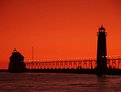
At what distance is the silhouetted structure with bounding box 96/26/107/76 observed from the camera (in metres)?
132

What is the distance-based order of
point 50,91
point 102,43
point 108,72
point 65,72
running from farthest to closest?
1. point 65,72
2. point 108,72
3. point 102,43
4. point 50,91

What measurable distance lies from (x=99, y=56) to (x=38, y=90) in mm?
53524

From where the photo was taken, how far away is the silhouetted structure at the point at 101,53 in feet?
435

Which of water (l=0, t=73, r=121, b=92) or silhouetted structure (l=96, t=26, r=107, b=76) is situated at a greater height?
silhouetted structure (l=96, t=26, r=107, b=76)

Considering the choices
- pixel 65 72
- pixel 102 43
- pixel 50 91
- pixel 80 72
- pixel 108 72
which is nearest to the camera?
pixel 50 91

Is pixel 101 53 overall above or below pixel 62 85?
above

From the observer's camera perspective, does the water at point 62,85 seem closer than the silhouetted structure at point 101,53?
Yes

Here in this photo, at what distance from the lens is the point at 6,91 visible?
79.8m

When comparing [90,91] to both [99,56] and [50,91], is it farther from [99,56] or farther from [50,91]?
[99,56]

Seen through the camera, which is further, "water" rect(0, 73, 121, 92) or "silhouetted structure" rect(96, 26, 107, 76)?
"silhouetted structure" rect(96, 26, 107, 76)

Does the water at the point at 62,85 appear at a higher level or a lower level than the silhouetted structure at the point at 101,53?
lower

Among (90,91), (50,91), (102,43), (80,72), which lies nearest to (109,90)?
(90,91)

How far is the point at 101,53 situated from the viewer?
438 feet

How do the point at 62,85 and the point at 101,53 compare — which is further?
the point at 101,53
